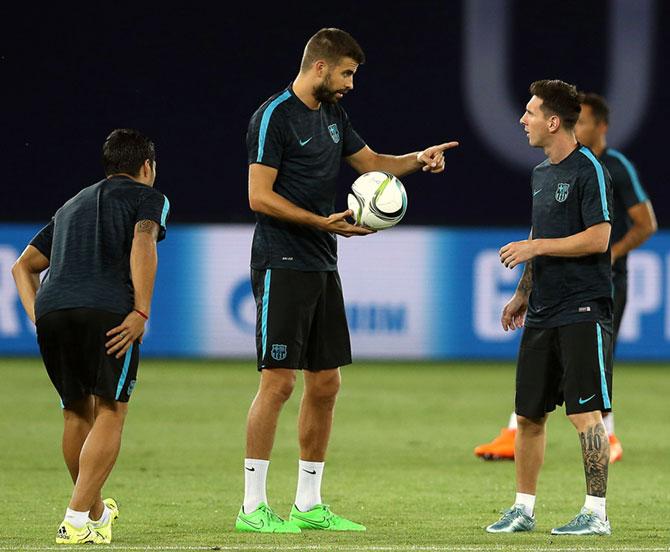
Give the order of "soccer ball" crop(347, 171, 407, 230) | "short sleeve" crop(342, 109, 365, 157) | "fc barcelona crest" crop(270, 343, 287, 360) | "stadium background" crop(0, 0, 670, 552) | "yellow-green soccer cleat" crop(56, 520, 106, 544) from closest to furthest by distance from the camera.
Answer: "yellow-green soccer cleat" crop(56, 520, 106, 544)
"fc barcelona crest" crop(270, 343, 287, 360)
"soccer ball" crop(347, 171, 407, 230)
"short sleeve" crop(342, 109, 365, 157)
"stadium background" crop(0, 0, 670, 552)

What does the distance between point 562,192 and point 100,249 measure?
211 centimetres

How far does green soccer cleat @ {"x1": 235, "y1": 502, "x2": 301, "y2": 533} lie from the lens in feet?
22.1

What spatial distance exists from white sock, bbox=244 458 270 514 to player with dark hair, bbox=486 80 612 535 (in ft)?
3.53

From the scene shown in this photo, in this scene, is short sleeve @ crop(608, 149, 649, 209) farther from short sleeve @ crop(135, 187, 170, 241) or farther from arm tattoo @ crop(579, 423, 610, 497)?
short sleeve @ crop(135, 187, 170, 241)

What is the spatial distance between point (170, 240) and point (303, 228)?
33.5 feet

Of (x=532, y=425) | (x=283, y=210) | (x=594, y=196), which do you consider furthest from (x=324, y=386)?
(x=594, y=196)

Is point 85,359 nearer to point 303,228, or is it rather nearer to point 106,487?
point 303,228

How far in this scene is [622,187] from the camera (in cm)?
981

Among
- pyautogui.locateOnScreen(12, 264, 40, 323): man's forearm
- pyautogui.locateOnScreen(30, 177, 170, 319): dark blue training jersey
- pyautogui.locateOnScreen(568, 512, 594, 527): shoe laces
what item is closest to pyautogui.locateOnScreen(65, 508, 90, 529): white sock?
pyautogui.locateOnScreen(30, 177, 170, 319): dark blue training jersey

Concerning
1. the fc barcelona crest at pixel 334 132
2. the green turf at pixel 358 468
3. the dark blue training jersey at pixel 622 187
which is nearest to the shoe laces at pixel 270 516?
the green turf at pixel 358 468

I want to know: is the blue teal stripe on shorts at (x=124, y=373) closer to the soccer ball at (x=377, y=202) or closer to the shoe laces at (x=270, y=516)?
the shoe laces at (x=270, y=516)

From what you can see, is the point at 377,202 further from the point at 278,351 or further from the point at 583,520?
the point at 583,520

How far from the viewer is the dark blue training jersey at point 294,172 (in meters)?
6.97

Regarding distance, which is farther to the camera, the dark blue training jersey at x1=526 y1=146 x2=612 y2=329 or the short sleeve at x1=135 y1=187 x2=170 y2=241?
the dark blue training jersey at x1=526 y1=146 x2=612 y2=329
